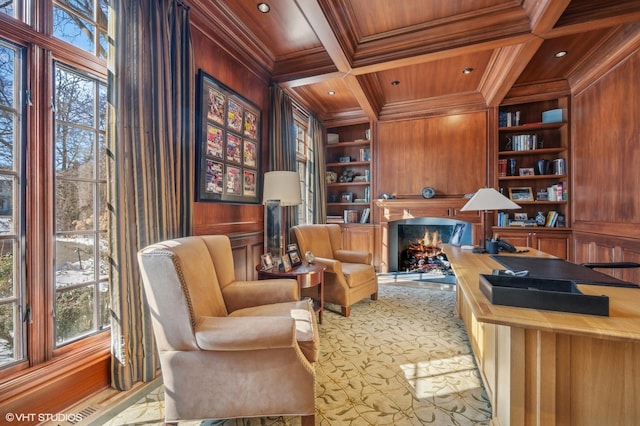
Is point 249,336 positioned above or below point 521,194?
below

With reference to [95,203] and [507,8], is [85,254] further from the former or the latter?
[507,8]

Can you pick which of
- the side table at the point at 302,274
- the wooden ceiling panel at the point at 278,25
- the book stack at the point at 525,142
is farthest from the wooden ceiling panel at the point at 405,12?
the side table at the point at 302,274

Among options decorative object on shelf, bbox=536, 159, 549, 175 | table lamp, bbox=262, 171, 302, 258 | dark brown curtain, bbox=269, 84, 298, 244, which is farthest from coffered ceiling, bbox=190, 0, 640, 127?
table lamp, bbox=262, 171, 302, 258

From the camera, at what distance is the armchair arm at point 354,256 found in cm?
332

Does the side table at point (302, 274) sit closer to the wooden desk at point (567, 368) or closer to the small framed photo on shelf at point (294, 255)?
the small framed photo on shelf at point (294, 255)

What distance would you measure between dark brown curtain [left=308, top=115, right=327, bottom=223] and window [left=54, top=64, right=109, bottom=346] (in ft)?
10.0

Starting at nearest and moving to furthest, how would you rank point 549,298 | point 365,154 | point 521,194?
1. point 549,298
2. point 521,194
3. point 365,154

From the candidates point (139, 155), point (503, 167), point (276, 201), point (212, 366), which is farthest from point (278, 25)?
point (503, 167)

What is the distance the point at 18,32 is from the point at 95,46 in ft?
1.31

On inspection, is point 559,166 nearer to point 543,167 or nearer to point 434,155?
point 543,167

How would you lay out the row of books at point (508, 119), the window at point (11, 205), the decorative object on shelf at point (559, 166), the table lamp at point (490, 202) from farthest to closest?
the row of books at point (508, 119) → the decorative object on shelf at point (559, 166) → the table lamp at point (490, 202) → the window at point (11, 205)

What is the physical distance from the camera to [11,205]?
136cm

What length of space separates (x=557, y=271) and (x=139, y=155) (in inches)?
102

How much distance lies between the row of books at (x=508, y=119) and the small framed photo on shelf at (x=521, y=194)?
957mm
